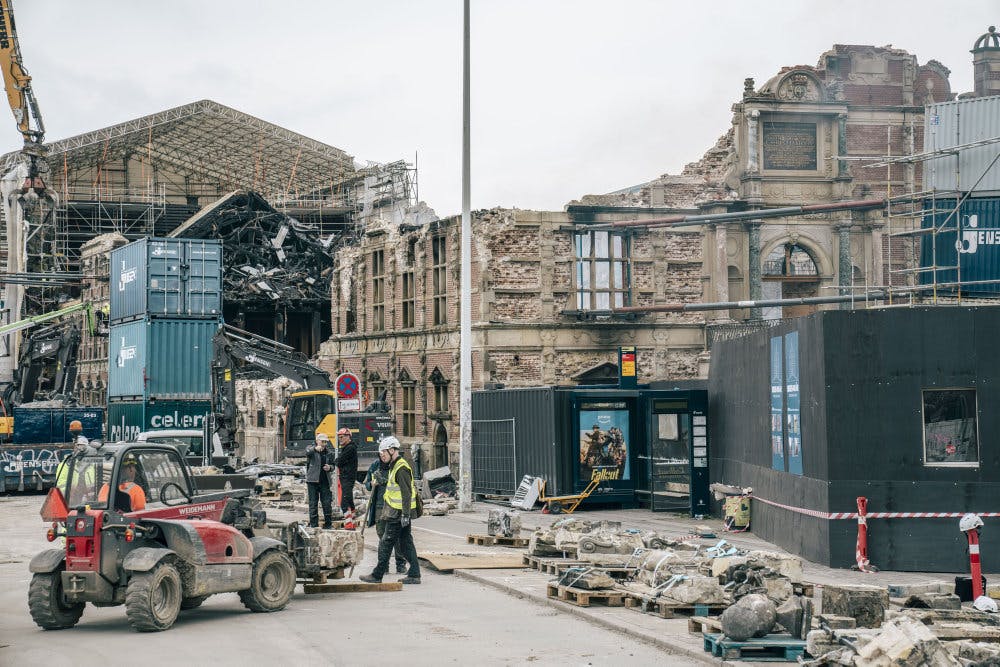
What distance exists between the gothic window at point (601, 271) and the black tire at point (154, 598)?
82.6 feet

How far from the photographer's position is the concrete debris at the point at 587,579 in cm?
1577

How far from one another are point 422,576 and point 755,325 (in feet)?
73.8

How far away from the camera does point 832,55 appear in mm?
42562

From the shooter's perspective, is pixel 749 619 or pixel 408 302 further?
pixel 408 302

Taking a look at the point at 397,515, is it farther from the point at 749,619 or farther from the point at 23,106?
the point at 23,106

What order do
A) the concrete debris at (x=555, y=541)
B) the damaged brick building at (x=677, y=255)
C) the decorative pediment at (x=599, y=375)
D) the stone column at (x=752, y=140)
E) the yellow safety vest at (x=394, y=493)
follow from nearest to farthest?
the yellow safety vest at (x=394, y=493) < the concrete debris at (x=555, y=541) < the damaged brick building at (x=677, y=255) < the decorative pediment at (x=599, y=375) < the stone column at (x=752, y=140)

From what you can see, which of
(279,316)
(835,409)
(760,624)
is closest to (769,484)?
(835,409)

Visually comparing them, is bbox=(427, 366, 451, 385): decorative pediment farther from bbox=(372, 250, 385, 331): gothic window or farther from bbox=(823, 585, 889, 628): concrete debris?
bbox=(823, 585, 889, 628): concrete debris

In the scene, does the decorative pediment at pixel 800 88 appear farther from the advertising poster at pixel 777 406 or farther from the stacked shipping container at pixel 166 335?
the advertising poster at pixel 777 406

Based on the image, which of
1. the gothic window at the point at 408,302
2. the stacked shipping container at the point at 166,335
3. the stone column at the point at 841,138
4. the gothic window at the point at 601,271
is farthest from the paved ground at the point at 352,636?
the stone column at the point at 841,138

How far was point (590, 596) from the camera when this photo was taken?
15.4 metres

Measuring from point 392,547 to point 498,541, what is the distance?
16.3 ft

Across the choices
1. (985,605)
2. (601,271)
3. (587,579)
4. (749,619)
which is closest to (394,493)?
(587,579)

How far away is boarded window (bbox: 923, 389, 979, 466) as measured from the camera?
18.4 m
